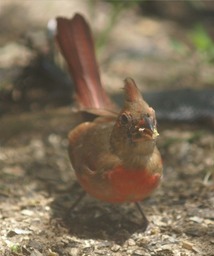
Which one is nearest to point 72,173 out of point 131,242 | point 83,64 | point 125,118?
point 83,64

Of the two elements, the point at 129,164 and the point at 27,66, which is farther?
the point at 27,66

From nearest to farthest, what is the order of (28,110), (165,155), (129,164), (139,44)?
(129,164), (165,155), (28,110), (139,44)

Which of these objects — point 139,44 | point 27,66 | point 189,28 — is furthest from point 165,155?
point 189,28

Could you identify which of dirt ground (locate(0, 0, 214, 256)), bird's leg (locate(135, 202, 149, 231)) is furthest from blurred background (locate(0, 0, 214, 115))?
bird's leg (locate(135, 202, 149, 231))

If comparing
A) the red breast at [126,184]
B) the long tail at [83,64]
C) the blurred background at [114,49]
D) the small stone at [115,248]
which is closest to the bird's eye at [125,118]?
the red breast at [126,184]

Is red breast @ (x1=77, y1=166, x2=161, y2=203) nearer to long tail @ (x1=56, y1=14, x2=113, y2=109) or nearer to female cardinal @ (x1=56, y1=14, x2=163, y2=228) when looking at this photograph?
female cardinal @ (x1=56, y1=14, x2=163, y2=228)

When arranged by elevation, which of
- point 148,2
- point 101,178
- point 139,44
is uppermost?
point 148,2

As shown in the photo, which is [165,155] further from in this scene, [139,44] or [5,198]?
[139,44]

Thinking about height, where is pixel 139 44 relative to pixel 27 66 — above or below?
above
